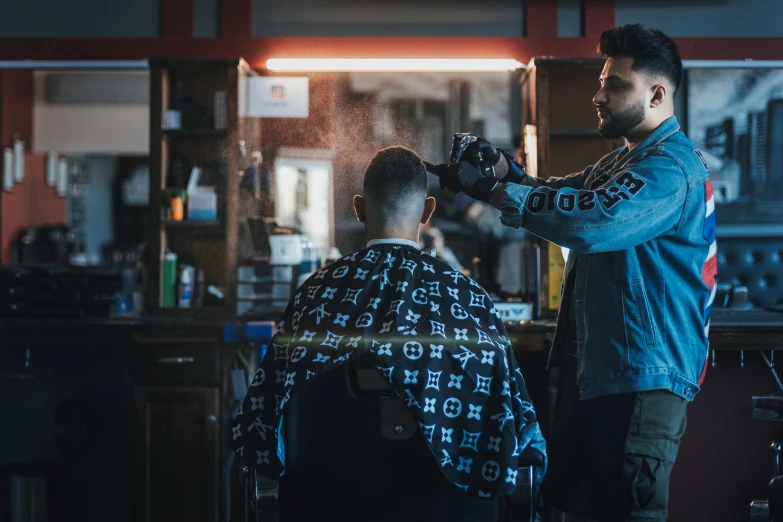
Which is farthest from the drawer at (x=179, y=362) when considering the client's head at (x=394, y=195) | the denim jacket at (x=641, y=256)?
the denim jacket at (x=641, y=256)

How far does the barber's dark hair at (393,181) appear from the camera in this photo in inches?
68.4

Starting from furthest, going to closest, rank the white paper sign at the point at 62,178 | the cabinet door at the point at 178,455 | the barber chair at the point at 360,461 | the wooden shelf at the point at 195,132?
the white paper sign at the point at 62,178 → the wooden shelf at the point at 195,132 → the cabinet door at the point at 178,455 → the barber chair at the point at 360,461

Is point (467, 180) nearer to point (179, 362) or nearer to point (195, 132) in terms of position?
point (179, 362)

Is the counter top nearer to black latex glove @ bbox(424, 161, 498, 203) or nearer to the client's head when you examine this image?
black latex glove @ bbox(424, 161, 498, 203)

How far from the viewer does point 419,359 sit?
1.55 metres

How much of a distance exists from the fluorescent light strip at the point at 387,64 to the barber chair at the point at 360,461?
2.26 meters

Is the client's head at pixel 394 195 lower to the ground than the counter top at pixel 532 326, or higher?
higher

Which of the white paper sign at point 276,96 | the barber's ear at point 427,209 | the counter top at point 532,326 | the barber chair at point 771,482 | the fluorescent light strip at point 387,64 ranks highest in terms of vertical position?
the fluorescent light strip at point 387,64

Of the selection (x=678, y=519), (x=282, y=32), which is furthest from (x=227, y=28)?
(x=678, y=519)

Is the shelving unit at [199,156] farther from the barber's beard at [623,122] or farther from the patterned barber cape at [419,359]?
the barber's beard at [623,122]

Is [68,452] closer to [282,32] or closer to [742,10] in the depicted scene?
[282,32]

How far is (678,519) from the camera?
3217 mm

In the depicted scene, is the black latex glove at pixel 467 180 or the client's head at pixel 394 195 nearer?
the client's head at pixel 394 195

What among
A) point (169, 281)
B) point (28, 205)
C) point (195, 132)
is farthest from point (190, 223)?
point (28, 205)
